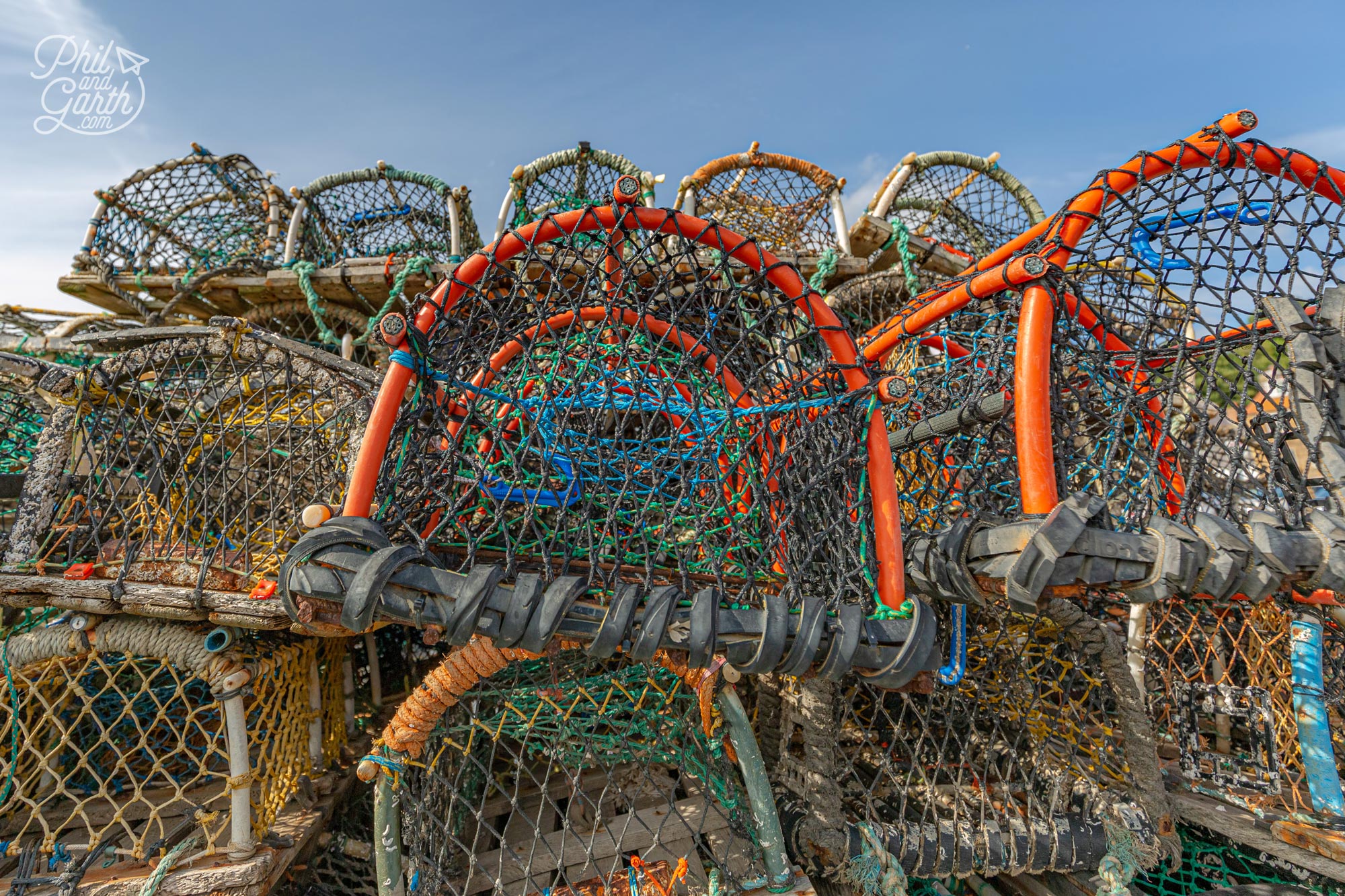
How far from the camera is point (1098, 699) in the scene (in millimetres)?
2758

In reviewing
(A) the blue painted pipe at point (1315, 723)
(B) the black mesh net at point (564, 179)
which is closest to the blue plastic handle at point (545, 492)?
(B) the black mesh net at point (564, 179)

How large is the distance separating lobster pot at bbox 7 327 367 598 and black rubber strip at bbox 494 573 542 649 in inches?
49.0

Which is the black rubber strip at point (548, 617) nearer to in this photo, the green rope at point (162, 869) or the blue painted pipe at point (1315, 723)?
the green rope at point (162, 869)

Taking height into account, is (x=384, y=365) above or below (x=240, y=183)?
below

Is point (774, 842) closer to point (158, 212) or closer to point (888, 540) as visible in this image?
point (888, 540)

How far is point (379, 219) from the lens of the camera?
17.6ft

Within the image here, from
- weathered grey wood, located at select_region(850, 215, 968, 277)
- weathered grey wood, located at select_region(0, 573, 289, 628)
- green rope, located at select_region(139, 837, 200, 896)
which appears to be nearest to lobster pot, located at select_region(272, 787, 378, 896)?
green rope, located at select_region(139, 837, 200, 896)

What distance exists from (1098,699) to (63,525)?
4624mm

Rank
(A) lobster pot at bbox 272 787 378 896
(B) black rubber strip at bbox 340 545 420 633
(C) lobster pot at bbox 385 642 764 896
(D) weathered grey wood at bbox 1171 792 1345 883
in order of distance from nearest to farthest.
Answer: (B) black rubber strip at bbox 340 545 420 633, (C) lobster pot at bbox 385 642 764 896, (D) weathered grey wood at bbox 1171 792 1345 883, (A) lobster pot at bbox 272 787 378 896

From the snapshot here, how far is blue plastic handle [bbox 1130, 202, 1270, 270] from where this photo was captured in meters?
1.66

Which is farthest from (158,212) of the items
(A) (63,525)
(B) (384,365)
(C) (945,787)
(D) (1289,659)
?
(D) (1289,659)

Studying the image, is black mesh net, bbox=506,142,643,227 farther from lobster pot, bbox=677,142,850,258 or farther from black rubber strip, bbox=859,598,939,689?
black rubber strip, bbox=859,598,939,689

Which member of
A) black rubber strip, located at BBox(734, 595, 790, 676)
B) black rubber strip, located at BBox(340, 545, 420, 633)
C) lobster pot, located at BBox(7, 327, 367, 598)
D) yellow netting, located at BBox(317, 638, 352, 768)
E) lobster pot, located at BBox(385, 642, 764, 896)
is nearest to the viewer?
black rubber strip, located at BBox(340, 545, 420, 633)

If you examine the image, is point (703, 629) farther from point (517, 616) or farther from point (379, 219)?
point (379, 219)
